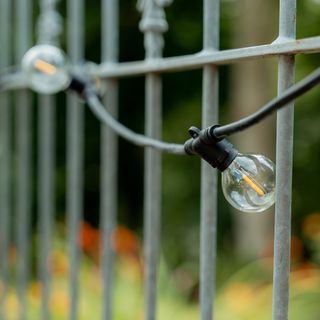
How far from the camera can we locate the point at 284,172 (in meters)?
0.82

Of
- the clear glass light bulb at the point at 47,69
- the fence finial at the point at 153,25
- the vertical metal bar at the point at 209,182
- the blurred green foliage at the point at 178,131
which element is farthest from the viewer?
the blurred green foliage at the point at 178,131

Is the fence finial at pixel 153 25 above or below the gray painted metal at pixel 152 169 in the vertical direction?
above

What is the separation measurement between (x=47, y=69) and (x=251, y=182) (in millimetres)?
631

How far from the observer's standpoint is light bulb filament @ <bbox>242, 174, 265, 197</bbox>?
0.77 meters

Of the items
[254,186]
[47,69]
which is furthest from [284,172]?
[47,69]

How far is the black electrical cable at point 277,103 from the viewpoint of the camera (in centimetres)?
66

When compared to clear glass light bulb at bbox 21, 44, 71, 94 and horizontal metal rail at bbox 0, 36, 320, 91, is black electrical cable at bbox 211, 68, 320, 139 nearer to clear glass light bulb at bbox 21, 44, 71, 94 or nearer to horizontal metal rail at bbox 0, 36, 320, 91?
horizontal metal rail at bbox 0, 36, 320, 91

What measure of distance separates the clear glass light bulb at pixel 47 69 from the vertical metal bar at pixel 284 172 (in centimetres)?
56

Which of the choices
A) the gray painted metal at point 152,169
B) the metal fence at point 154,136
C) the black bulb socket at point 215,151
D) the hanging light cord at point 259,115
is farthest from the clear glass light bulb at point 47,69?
the black bulb socket at point 215,151

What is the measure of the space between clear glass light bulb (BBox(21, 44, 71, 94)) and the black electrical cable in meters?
0.61

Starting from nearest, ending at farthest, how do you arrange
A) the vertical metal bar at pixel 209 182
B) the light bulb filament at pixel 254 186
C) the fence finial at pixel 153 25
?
the light bulb filament at pixel 254 186 → the vertical metal bar at pixel 209 182 → the fence finial at pixel 153 25

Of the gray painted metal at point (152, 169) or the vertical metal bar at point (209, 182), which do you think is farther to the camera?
the gray painted metal at point (152, 169)

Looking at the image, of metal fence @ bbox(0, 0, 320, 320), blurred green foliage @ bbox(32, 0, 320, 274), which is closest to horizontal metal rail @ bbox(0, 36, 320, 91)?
metal fence @ bbox(0, 0, 320, 320)

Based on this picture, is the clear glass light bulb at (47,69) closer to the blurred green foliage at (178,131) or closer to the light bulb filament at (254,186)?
the light bulb filament at (254,186)
